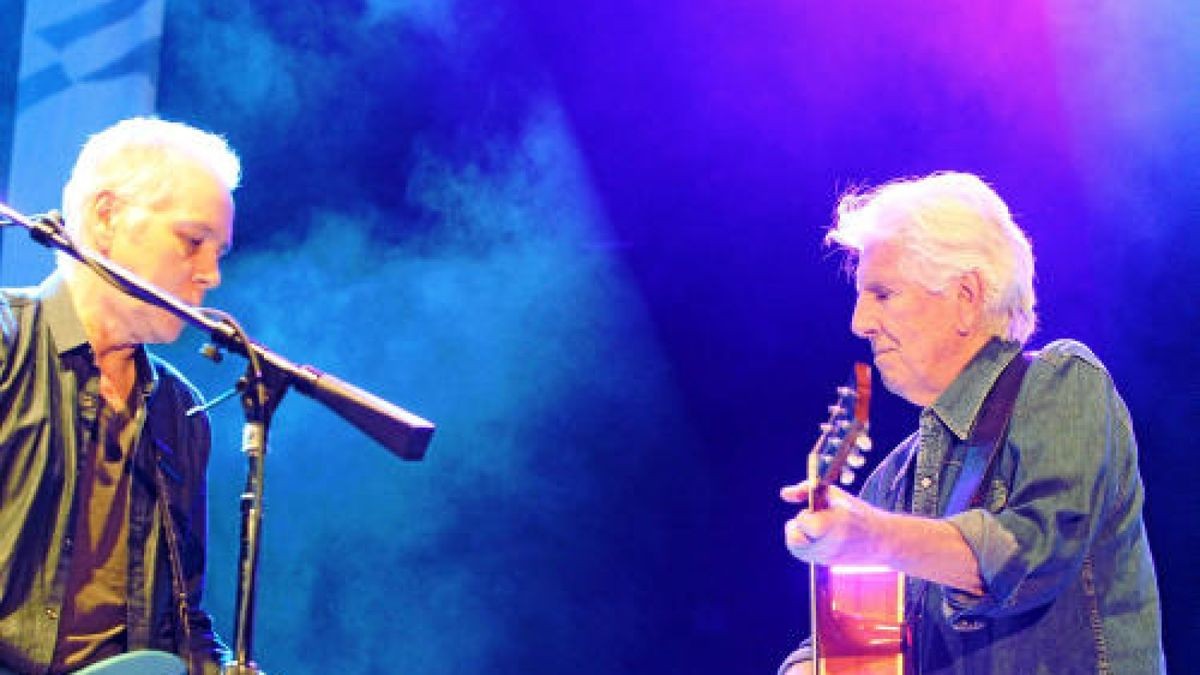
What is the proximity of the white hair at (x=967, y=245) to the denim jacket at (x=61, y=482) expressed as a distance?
175 centimetres

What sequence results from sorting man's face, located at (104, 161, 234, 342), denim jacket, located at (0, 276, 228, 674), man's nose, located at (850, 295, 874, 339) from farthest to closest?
man's nose, located at (850, 295, 874, 339) → man's face, located at (104, 161, 234, 342) → denim jacket, located at (0, 276, 228, 674)

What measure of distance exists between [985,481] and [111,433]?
193 cm

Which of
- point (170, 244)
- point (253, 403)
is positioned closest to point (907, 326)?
point (253, 403)

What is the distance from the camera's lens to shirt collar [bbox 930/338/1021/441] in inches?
112

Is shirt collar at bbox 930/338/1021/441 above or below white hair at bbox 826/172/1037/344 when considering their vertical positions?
below

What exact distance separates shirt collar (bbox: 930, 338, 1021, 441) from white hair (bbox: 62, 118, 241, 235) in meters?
1.74

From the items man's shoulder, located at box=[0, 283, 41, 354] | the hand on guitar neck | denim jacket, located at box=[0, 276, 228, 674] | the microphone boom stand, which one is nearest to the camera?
the microphone boom stand

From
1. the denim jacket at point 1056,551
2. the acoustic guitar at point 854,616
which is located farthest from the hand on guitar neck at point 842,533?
the acoustic guitar at point 854,616

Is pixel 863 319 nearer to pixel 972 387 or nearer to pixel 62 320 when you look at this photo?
pixel 972 387

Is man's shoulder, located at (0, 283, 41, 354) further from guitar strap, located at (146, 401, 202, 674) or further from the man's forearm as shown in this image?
the man's forearm

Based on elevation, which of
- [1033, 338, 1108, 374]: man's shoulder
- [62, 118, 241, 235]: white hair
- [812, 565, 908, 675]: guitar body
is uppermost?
[62, 118, 241, 235]: white hair

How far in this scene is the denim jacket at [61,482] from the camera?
264cm

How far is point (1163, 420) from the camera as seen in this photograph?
13.3 ft

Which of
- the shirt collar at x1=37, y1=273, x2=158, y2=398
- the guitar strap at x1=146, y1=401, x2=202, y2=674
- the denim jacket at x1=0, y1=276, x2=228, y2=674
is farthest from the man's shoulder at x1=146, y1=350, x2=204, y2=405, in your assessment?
the shirt collar at x1=37, y1=273, x2=158, y2=398
